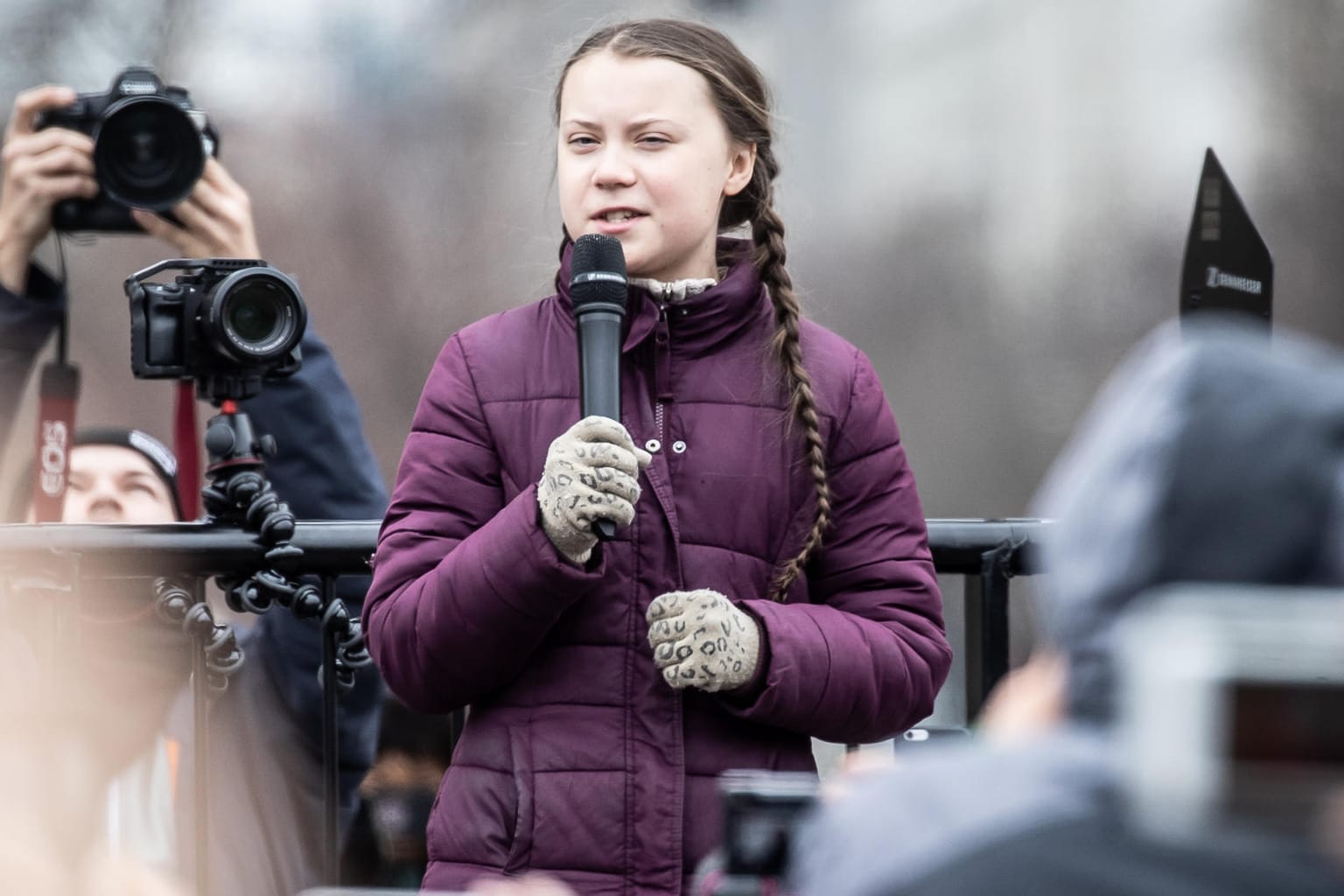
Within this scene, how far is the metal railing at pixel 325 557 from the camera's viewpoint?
8.86ft

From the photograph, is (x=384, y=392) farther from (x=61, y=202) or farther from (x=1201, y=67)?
(x=61, y=202)

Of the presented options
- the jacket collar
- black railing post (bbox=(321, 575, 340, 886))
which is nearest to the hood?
the jacket collar

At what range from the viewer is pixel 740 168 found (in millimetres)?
2402

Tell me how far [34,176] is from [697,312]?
51.1 inches

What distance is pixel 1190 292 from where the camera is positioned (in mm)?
2170

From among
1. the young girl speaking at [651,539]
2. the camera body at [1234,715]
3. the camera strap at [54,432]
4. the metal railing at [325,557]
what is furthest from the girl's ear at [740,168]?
the camera body at [1234,715]

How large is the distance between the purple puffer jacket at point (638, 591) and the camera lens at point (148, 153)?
955mm

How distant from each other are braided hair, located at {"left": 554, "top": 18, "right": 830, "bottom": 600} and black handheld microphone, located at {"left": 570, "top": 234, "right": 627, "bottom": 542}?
248 mm

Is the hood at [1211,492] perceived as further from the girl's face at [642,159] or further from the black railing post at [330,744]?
the black railing post at [330,744]

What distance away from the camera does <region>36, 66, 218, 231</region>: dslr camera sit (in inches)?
117

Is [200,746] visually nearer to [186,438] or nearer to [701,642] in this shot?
[186,438]

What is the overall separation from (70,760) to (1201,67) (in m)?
5.31

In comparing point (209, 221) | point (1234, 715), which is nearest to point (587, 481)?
point (1234, 715)

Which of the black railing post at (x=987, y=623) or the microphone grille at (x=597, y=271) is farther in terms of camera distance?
the black railing post at (x=987, y=623)
